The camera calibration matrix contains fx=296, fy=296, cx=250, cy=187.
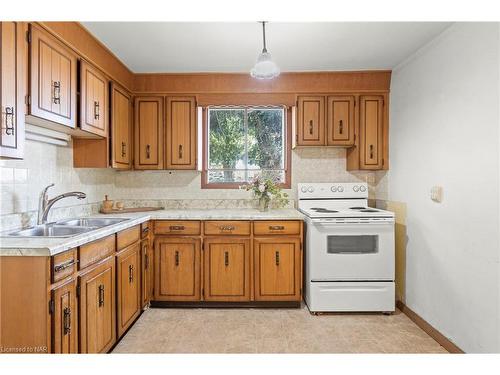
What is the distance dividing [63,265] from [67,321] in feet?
0.95

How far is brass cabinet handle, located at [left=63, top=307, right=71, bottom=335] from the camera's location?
149cm

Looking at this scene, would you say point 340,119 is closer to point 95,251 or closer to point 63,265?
point 95,251

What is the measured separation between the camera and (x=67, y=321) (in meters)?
1.50

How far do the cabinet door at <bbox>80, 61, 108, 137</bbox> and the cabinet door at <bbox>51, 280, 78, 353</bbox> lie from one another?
4.11ft

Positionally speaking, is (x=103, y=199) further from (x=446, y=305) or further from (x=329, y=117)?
(x=446, y=305)

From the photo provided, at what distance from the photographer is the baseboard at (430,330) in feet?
6.82

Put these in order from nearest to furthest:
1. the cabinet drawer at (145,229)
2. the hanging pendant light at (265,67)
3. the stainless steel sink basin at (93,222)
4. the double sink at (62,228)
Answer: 1. the double sink at (62,228)
2. the hanging pendant light at (265,67)
3. the stainless steel sink basin at (93,222)
4. the cabinet drawer at (145,229)

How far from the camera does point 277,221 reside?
9.25 feet

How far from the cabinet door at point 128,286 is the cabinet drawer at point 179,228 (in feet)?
1.03

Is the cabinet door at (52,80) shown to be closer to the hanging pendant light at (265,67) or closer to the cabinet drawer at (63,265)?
the cabinet drawer at (63,265)

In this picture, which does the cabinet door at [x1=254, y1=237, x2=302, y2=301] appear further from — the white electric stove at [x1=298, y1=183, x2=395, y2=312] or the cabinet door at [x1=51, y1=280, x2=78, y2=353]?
the cabinet door at [x1=51, y1=280, x2=78, y2=353]

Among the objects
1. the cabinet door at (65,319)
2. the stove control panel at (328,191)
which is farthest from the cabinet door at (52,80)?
the stove control panel at (328,191)

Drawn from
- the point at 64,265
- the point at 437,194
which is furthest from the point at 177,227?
the point at 437,194

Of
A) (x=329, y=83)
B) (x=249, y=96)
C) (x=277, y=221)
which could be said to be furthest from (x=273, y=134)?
(x=277, y=221)
